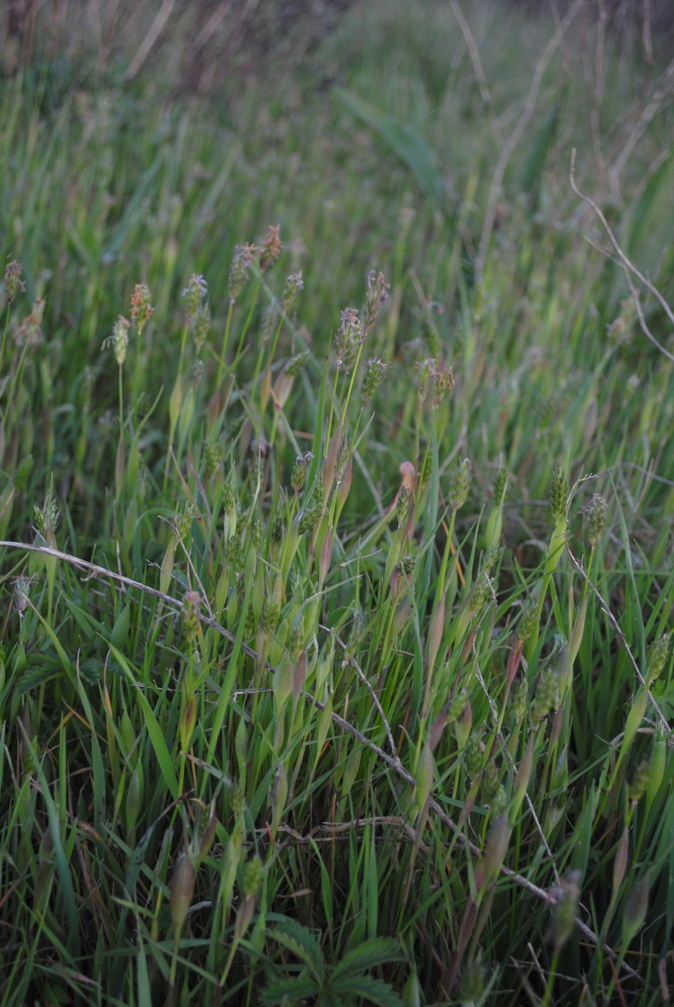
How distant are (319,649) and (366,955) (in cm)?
42

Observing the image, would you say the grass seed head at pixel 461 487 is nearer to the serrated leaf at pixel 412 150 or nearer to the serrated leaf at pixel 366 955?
the serrated leaf at pixel 366 955

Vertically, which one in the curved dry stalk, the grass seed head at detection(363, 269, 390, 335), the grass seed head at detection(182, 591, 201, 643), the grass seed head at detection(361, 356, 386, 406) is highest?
the grass seed head at detection(363, 269, 390, 335)

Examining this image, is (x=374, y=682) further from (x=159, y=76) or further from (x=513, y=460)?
(x=159, y=76)

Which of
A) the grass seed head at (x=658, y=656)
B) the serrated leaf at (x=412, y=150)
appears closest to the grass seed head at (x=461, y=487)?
the grass seed head at (x=658, y=656)

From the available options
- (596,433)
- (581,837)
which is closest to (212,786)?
(581,837)

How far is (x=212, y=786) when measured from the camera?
1004mm

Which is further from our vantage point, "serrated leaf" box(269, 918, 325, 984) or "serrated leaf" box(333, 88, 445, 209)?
"serrated leaf" box(333, 88, 445, 209)

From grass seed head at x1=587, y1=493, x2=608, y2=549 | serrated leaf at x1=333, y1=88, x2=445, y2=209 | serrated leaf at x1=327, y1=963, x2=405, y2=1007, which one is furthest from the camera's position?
serrated leaf at x1=333, y1=88, x2=445, y2=209

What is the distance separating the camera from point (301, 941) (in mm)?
830

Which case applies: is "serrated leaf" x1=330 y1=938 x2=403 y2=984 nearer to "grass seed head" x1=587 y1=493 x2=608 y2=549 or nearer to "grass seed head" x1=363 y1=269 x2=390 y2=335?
"grass seed head" x1=587 y1=493 x2=608 y2=549

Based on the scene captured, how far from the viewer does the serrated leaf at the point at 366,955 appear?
0.80 meters

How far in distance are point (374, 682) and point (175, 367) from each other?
3.50 ft

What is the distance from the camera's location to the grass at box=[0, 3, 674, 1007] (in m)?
0.85

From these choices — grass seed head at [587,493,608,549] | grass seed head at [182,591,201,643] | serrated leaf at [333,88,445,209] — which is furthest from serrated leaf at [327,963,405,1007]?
serrated leaf at [333,88,445,209]
